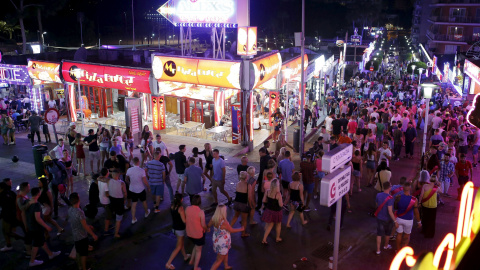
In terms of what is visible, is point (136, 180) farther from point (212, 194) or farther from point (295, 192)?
point (295, 192)

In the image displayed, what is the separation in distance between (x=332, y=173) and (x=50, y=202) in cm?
601

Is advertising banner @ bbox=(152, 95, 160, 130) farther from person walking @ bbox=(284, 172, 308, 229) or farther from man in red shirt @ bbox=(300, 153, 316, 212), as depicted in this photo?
person walking @ bbox=(284, 172, 308, 229)

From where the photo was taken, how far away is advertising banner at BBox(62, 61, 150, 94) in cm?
1847

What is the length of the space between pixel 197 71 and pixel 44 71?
29.5 ft

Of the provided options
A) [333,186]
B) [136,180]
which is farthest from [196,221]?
[136,180]

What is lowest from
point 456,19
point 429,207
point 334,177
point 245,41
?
point 429,207

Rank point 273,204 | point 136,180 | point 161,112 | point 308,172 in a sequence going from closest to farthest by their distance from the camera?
point 273,204 < point 136,180 < point 308,172 < point 161,112

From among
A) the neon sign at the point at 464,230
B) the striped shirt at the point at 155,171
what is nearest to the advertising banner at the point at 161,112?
the striped shirt at the point at 155,171

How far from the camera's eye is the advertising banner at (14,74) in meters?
21.5

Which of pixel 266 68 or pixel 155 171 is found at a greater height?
pixel 266 68

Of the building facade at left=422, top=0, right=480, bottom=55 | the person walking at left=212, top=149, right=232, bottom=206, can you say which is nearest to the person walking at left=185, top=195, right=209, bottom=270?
the person walking at left=212, top=149, right=232, bottom=206

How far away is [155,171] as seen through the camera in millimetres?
9961

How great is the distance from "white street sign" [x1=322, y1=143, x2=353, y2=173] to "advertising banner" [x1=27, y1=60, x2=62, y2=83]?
17620 mm

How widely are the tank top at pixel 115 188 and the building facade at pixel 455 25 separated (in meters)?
48.7
